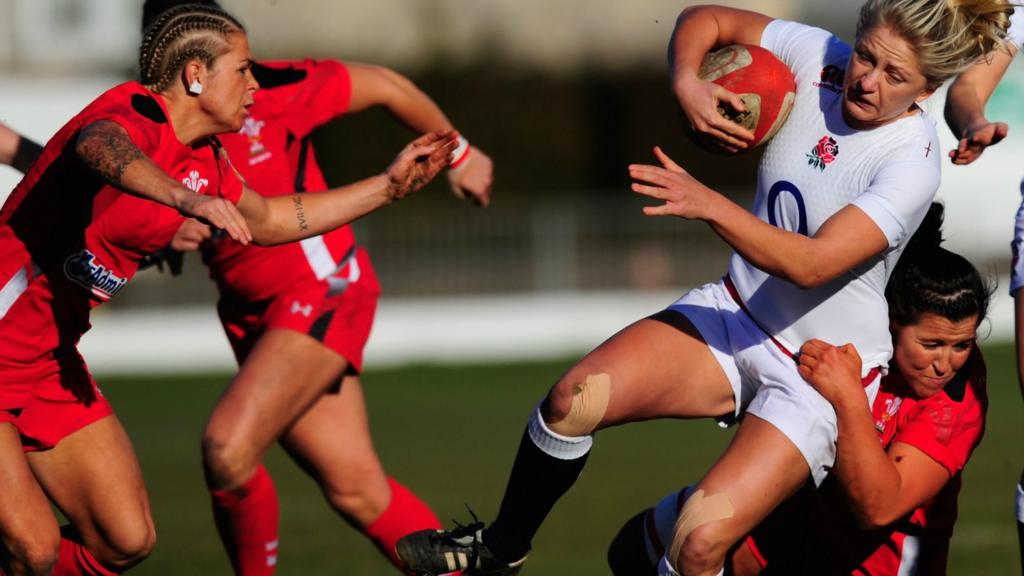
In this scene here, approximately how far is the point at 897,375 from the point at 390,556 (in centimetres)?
226

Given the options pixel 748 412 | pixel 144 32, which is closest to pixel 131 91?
pixel 144 32

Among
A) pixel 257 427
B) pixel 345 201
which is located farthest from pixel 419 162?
pixel 257 427

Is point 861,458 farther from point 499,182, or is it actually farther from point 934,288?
point 499,182

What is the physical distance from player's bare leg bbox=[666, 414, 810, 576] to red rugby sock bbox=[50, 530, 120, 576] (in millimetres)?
2020

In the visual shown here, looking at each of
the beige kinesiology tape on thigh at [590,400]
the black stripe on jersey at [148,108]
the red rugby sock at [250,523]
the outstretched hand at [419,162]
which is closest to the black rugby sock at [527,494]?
the beige kinesiology tape on thigh at [590,400]

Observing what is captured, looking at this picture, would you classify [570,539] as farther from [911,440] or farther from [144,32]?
[144,32]

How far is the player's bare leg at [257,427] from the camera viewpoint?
5.55 meters

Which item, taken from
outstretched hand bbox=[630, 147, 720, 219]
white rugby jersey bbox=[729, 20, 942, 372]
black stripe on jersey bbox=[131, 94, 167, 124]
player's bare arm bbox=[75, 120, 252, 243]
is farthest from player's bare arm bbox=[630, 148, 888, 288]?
black stripe on jersey bbox=[131, 94, 167, 124]

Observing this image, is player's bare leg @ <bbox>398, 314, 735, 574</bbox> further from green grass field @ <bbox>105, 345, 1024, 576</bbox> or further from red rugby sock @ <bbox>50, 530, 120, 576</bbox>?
green grass field @ <bbox>105, 345, 1024, 576</bbox>

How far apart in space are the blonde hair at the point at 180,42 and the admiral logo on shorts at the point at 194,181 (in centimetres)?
30

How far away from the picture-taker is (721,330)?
4711mm

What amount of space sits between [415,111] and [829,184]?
2387 mm

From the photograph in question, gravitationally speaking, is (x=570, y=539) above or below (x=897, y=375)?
below

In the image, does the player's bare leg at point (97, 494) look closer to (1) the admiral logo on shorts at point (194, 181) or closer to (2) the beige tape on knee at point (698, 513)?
(1) the admiral logo on shorts at point (194, 181)
